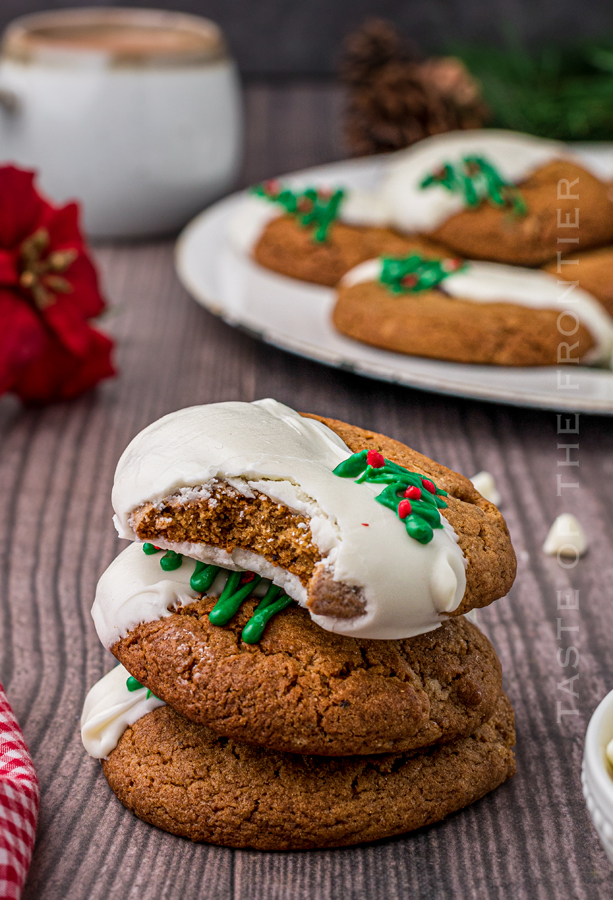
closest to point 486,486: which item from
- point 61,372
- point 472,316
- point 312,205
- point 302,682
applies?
point 472,316

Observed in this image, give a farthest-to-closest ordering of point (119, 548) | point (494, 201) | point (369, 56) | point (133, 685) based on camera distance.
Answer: point (369, 56) < point (494, 201) < point (119, 548) < point (133, 685)

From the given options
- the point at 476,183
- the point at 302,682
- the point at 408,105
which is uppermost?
the point at 302,682

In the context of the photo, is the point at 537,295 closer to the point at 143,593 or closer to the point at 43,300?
the point at 43,300

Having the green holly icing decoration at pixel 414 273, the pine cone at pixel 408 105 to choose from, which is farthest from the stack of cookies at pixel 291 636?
the pine cone at pixel 408 105

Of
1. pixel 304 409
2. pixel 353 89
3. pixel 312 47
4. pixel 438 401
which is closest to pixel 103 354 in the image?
pixel 304 409

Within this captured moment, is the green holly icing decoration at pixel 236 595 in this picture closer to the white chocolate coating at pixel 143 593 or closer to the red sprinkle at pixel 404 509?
the white chocolate coating at pixel 143 593

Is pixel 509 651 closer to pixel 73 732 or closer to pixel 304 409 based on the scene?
pixel 73 732

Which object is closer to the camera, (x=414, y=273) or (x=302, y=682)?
(x=302, y=682)
